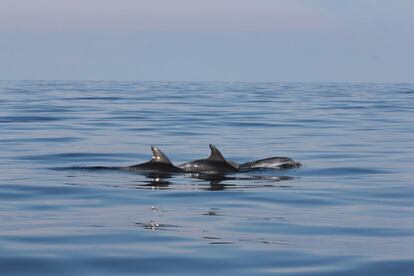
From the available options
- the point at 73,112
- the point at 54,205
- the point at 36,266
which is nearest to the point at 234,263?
the point at 36,266

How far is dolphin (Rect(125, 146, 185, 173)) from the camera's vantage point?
17.7m

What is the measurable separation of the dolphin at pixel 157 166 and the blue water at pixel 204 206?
17.5 inches

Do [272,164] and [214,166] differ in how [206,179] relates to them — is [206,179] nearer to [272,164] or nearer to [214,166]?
[214,166]

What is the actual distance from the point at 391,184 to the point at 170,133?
1148cm

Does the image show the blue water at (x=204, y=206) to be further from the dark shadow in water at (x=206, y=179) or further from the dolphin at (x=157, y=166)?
the dolphin at (x=157, y=166)

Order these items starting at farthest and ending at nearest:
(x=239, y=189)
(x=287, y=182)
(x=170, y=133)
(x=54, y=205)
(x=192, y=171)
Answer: (x=170, y=133) → (x=192, y=171) → (x=287, y=182) → (x=239, y=189) → (x=54, y=205)

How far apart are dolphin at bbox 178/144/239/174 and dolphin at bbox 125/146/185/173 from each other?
0.63 ft

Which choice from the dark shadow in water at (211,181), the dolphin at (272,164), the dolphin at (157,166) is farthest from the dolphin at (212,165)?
the dolphin at (272,164)

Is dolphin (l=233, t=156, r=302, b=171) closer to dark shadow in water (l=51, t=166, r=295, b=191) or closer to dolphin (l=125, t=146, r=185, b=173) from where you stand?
dark shadow in water (l=51, t=166, r=295, b=191)

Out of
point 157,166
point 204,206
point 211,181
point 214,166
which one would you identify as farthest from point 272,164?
point 204,206

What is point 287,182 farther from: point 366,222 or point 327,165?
point 366,222

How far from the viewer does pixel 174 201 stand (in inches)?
555

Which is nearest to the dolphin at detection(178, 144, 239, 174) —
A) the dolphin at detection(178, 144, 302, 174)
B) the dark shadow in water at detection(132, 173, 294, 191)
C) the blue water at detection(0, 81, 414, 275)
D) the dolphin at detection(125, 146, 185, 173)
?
the dolphin at detection(178, 144, 302, 174)

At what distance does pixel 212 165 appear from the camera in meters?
18.1
